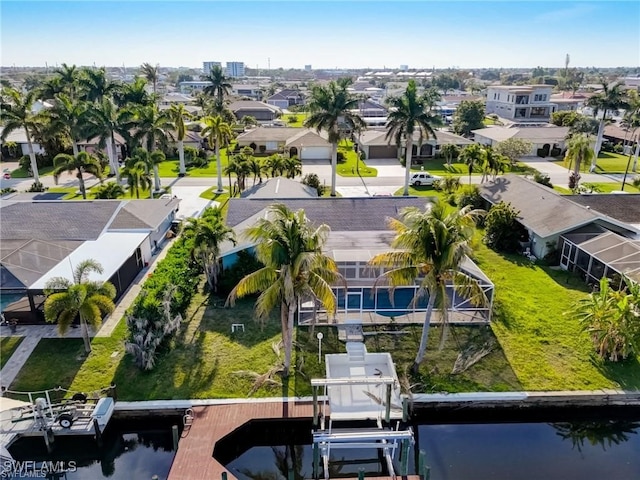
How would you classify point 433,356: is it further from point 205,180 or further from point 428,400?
point 205,180

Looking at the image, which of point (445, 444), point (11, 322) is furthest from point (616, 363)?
point (11, 322)

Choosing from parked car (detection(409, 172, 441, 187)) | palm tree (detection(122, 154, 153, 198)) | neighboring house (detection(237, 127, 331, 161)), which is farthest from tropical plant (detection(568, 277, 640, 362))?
neighboring house (detection(237, 127, 331, 161))

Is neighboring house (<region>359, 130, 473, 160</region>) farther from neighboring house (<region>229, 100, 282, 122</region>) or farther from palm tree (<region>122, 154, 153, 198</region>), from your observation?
neighboring house (<region>229, 100, 282, 122</region>)

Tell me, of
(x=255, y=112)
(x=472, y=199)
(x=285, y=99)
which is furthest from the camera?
(x=285, y=99)

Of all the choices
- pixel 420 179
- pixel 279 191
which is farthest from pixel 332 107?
pixel 420 179

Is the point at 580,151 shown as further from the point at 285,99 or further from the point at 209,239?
the point at 285,99

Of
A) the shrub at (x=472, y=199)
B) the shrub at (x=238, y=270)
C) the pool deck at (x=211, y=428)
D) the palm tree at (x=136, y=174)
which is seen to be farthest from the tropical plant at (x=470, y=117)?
the pool deck at (x=211, y=428)
